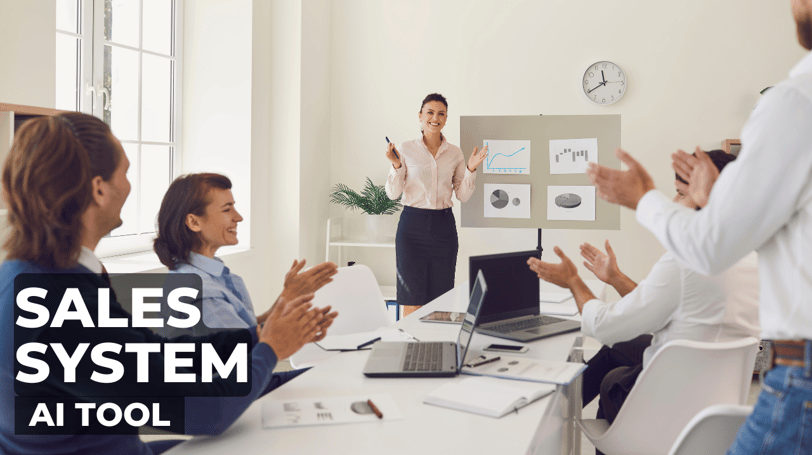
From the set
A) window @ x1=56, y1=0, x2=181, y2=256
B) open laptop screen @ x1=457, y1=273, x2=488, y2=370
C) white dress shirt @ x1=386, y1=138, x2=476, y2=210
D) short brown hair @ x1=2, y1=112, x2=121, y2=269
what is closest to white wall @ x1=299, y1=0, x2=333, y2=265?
window @ x1=56, y1=0, x2=181, y2=256

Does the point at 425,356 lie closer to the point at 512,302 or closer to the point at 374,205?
the point at 512,302

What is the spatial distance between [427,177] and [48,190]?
304cm

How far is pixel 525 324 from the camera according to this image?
2.32 metres

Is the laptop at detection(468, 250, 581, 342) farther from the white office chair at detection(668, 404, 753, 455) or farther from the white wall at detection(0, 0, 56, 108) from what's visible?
the white wall at detection(0, 0, 56, 108)

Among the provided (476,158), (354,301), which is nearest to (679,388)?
(354,301)

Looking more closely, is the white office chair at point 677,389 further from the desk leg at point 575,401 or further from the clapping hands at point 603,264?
the clapping hands at point 603,264

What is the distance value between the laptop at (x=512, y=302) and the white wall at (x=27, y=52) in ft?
6.94

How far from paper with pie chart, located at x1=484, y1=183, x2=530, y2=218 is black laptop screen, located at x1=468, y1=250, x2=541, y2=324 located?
1964 millimetres

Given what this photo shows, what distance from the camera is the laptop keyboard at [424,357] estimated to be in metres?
1.72

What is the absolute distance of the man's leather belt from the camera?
102 cm

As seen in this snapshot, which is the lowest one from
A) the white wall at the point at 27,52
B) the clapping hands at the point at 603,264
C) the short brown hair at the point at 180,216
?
the clapping hands at the point at 603,264

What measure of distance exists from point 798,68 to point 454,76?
4378mm

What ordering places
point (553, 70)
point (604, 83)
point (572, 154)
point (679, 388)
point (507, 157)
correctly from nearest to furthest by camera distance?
point (679, 388) < point (572, 154) < point (507, 157) < point (604, 83) < point (553, 70)

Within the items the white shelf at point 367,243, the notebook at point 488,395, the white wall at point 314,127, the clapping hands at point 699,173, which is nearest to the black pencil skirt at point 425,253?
the white shelf at point 367,243
